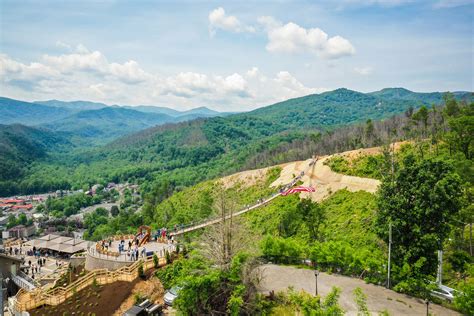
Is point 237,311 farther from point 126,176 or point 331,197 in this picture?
point 126,176

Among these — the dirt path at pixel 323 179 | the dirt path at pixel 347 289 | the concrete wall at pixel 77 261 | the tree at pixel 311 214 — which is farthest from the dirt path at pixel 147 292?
the dirt path at pixel 323 179

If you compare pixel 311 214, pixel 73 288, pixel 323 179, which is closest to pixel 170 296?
pixel 73 288

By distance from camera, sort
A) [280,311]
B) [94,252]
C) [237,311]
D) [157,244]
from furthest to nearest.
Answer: [157,244], [94,252], [280,311], [237,311]

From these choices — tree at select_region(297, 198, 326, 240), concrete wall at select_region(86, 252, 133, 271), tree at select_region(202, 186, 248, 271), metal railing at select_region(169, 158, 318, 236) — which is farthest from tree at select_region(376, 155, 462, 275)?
Result: concrete wall at select_region(86, 252, 133, 271)

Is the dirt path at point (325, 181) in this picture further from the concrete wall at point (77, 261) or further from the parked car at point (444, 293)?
the concrete wall at point (77, 261)

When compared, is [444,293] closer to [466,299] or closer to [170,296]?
[466,299]

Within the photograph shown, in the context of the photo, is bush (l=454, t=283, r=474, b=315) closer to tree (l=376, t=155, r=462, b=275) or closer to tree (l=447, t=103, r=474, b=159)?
tree (l=376, t=155, r=462, b=275)

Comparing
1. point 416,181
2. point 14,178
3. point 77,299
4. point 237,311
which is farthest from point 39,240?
point 14,178
